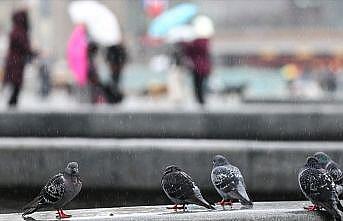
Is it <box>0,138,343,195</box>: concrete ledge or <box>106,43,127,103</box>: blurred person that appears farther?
<box>106,43,127,103</box>: blurred person

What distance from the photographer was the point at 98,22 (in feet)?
54.0

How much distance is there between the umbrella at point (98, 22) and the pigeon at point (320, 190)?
11312mm

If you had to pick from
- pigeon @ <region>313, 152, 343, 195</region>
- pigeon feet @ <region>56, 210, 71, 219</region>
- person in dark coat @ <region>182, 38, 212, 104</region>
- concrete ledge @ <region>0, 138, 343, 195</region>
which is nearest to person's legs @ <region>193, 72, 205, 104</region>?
person in dark coat @ <region>182, 38, 212, 104</region>

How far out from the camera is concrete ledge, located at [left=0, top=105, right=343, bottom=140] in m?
9.77

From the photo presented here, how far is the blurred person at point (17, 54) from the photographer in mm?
13609

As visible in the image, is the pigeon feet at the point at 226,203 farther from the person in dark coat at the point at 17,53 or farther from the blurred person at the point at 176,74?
the blurred person at the point at 176,74

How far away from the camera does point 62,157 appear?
727 cm

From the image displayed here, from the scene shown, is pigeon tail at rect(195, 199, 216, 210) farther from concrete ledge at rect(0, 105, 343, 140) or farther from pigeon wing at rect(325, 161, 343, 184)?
concrete ledge at rect(0, 105, 343, 140)

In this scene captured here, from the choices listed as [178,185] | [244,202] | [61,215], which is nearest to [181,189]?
[178,185]

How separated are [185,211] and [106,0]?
63054 mm

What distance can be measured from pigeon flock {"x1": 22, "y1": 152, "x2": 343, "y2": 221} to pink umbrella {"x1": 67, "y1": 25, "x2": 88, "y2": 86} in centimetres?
1033

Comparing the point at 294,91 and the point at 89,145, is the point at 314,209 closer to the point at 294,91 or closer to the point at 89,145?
the point at 89,145

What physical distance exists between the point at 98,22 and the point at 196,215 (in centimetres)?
1190

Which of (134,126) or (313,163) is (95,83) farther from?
(313,163)
